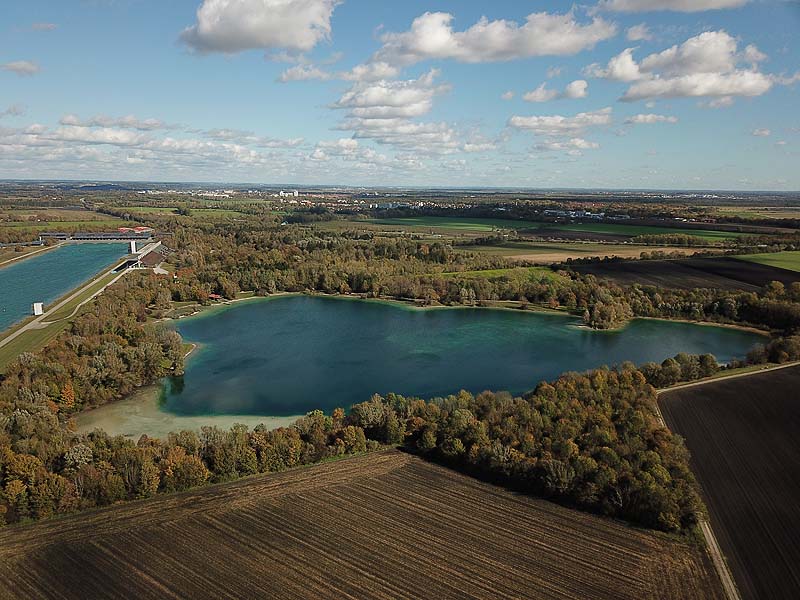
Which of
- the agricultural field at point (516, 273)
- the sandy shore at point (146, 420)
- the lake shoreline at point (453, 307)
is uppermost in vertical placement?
the agricultural field at point (516, 273)

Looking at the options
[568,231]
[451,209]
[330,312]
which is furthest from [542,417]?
[451,209]

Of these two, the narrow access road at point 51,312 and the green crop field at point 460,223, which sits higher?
the green crop field at point 460,223

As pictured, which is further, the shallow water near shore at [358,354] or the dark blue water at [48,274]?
the dark blue water at [48,274]

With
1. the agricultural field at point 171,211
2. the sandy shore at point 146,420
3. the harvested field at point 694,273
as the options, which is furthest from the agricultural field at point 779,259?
the agricultural field at point 171,211

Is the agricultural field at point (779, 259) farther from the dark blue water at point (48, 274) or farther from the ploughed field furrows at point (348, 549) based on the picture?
the dark blue water at point (48, 274)

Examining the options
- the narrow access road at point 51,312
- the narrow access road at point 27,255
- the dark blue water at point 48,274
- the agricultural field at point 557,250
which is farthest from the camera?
the agricultural field at point 557,250

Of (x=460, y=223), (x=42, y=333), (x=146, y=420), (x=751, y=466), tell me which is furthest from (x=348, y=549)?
(x=460, y=223)

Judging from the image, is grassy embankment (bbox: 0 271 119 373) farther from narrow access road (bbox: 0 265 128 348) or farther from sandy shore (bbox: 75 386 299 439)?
sandy shore (bbox: 75 386 299 439)
